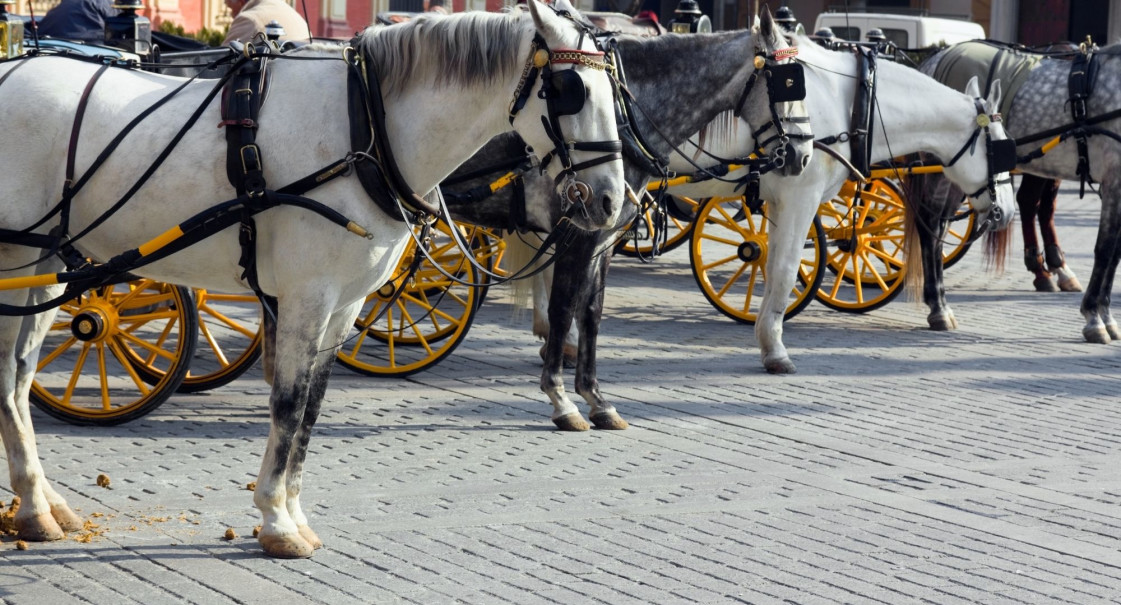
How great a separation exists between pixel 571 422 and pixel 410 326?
4.53 ft

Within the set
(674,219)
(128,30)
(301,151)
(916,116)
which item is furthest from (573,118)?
(674,219)

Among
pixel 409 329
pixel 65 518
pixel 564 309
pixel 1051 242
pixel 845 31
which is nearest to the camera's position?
pixel 65 518

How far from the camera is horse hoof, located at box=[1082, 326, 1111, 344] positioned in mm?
9227

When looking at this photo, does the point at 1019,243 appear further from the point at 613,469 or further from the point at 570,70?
the point at 570,70

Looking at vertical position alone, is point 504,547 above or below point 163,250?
below

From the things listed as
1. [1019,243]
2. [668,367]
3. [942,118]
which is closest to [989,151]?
[942,118]

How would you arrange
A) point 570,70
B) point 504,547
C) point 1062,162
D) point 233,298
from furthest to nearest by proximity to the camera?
1. point 1062,162
2. point 233,298
3. point 504,547
4. point 570,70

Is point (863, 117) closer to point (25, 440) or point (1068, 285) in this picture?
point (1068, 285)

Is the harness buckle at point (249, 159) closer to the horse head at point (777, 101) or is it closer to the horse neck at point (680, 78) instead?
the horse neck at point (680, 78)

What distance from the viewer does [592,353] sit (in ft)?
22.4

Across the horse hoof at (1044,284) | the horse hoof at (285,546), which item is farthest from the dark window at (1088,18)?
the horse hoof at (285,546)

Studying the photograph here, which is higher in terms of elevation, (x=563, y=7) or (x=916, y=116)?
(x=563, y=7)

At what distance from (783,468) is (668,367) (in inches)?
89.0

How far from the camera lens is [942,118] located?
862 cm
